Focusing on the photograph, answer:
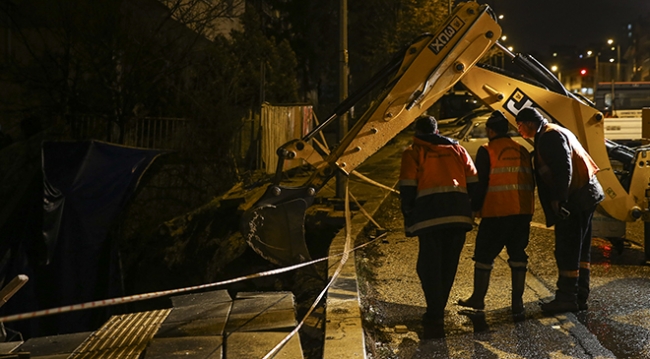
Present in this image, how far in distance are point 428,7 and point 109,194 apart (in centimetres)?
2636

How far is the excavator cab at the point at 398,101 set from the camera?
6031mm

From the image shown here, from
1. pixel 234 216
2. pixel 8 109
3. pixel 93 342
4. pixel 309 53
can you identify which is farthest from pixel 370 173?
pixel 309 53

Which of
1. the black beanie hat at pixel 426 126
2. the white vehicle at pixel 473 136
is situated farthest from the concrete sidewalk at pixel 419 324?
the white vehicle at pixel 473 136

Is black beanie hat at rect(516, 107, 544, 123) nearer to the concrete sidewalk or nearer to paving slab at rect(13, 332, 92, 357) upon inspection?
the concrete sidewalk

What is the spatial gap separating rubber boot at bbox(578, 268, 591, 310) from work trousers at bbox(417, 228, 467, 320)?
1247mm

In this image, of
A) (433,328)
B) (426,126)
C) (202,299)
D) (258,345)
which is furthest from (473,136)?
(258,345)

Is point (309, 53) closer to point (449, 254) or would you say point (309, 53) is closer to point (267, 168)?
point (267, 168)

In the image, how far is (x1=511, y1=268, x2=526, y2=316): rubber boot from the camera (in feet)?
18.5

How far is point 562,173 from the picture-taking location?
554 centimetres

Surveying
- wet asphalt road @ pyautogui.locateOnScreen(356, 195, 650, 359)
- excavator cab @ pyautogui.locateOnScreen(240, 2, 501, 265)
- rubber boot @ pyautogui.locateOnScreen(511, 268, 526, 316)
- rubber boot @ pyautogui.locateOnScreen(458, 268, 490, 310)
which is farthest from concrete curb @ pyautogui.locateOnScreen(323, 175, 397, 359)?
rubber boot @ pyautogui.locateOnScreen(511, 268, 526, 316)

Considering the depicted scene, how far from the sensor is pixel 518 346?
16.3 ft

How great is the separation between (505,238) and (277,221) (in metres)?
2.00

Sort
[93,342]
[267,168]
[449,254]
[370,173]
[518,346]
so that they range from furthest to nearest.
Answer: [370,173] → [267,168] → [449,254] → [518,346] → [93,342]

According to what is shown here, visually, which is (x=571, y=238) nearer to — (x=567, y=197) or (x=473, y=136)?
(x=567, y=197)
